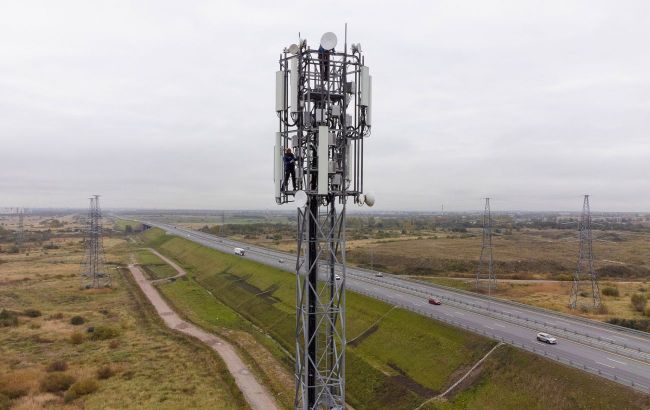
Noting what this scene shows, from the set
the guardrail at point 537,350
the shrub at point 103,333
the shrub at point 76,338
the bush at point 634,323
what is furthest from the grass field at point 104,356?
the bush at point 634,323

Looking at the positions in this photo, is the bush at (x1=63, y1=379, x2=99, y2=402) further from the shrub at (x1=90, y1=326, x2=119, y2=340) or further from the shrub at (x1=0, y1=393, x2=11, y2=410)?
the shrub at (x1=90, y1=326, x2=119, y2=340)

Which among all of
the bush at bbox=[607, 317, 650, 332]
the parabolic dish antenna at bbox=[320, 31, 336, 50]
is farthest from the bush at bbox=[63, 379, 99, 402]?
the bush at bbox=[607, 317, 650, 332]

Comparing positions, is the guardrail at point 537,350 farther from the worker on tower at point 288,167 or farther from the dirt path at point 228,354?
the worker on tower at point 288,167

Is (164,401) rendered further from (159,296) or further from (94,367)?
(159,296)

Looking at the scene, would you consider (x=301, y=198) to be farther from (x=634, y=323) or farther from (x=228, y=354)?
(x=634, y=323)

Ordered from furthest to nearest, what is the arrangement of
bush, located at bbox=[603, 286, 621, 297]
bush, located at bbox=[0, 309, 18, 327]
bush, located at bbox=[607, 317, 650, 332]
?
bush, located at bbox=[603, 286, 621, 297]
bush, located at bbox=[0, 309, 18, 327]
bush, located at bbox=[607, 317, 650, 332]

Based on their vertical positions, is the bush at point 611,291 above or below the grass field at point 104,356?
above

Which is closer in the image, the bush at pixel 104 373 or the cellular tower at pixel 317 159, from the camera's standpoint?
the cellular tower at pixel 317 159
